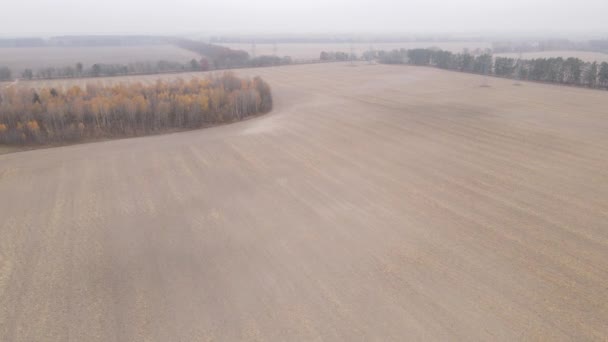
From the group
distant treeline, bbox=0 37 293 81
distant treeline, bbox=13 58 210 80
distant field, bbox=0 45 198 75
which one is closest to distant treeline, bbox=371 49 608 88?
distant treeline, bbox=0 37 293 81

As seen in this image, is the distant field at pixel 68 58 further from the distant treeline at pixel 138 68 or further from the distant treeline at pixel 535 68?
the distant treeline at pixel 535 68

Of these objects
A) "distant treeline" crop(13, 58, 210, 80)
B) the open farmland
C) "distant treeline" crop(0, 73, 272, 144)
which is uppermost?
the open farmland

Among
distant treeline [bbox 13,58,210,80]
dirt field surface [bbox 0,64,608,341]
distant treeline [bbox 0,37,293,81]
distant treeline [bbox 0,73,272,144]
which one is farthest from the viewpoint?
distant treeline [bbox 0,37,293,81]

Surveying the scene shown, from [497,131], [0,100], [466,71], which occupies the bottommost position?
[497,131]

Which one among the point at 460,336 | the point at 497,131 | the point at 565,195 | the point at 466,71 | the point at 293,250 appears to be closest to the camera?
the point at 460,336

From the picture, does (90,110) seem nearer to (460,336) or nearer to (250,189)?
(250,189)

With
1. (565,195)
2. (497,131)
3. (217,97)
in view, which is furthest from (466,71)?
(565,195)

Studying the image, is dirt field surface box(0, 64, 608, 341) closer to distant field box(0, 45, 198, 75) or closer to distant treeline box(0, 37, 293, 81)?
distant treeline box(0, 37, 293, 81)

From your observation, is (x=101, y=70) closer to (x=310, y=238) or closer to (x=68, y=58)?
(x=68, y=58)

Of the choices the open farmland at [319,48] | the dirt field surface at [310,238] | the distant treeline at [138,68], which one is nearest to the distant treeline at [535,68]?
the dirt field surface at [310,238]
